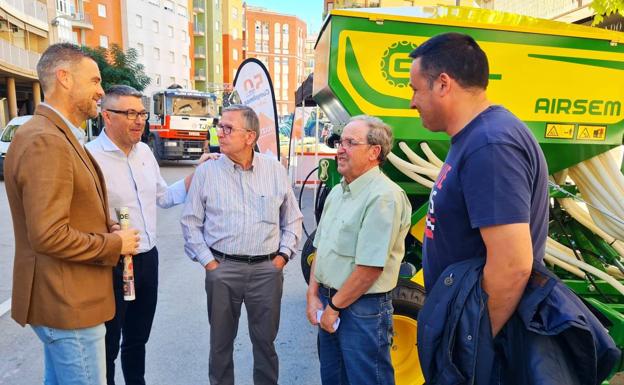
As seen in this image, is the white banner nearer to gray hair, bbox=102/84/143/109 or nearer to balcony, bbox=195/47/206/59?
gray hair, bbox=102/84/143/109

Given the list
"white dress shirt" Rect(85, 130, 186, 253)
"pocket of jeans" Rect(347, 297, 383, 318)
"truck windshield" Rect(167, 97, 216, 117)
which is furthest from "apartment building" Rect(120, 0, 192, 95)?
"pocket of jeans" Rect(347, 297, 383, 318)

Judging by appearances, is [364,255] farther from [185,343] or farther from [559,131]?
[185,343]

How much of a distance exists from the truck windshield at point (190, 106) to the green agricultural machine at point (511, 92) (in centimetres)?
1481

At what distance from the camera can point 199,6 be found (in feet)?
178

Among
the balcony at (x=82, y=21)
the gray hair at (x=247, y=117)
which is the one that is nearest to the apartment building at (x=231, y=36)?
the balcony at (x=82, y=21)

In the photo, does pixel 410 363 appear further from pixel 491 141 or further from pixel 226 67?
pixel 226 67

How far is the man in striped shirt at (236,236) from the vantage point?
8.14ft

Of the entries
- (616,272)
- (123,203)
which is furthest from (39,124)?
(616,272)

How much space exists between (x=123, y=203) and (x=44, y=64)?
943 millimetres

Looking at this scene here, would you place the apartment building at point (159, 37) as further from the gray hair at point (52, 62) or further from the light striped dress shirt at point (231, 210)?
the gray hair at point (52, 62)

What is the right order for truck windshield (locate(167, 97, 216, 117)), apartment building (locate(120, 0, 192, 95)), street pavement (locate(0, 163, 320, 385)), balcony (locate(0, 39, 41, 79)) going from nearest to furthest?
street pavement (locate(0, 163, 320, 385)) → truck windshield (locate(167, 97, 216, 117)) → balcony (locate(0, 39, 41, 79)) → apartment building (locate(120, 0, 192, 95))

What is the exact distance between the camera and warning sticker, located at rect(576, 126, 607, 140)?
2887 millimetres

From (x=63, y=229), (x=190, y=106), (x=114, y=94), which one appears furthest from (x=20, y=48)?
(x=63, y=229)

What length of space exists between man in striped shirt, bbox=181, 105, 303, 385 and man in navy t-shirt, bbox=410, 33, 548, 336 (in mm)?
1216
